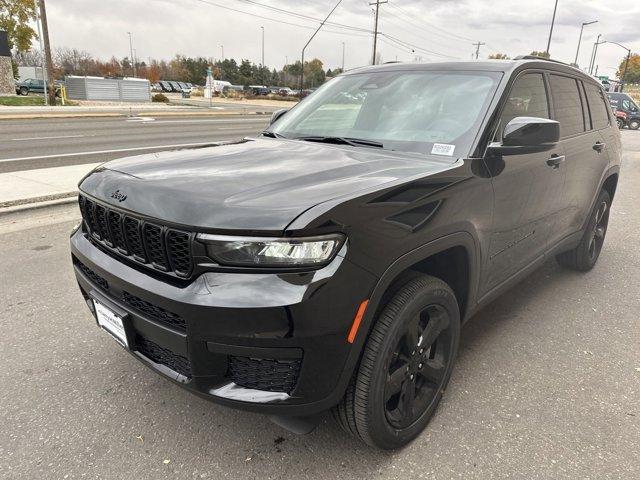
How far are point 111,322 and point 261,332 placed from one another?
2.98 ft

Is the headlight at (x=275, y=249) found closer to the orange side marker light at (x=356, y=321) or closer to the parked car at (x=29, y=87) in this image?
the orange side marker light at (x=356, y=321)

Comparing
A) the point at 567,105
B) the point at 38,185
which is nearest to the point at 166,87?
the point at 38,185

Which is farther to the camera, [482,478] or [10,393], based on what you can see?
[10,393]

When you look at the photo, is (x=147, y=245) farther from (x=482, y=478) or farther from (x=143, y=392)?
(x=482, y=478)

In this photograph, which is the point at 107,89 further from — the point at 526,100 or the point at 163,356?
the point at 163,356

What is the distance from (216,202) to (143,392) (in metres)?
1.43

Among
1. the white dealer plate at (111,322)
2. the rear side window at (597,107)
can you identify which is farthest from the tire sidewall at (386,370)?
the rear side window at (597,107)

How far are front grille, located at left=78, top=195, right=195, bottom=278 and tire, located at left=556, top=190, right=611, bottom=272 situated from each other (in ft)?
12.6

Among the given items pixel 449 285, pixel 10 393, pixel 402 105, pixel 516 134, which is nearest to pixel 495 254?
pixel 449 285

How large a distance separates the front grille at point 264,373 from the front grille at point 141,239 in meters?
0.41

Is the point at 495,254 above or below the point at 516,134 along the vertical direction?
below

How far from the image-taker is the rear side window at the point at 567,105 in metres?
3.64

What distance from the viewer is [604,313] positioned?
13.3ft

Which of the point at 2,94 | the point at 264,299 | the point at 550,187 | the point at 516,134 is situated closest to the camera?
the point at 264,299
